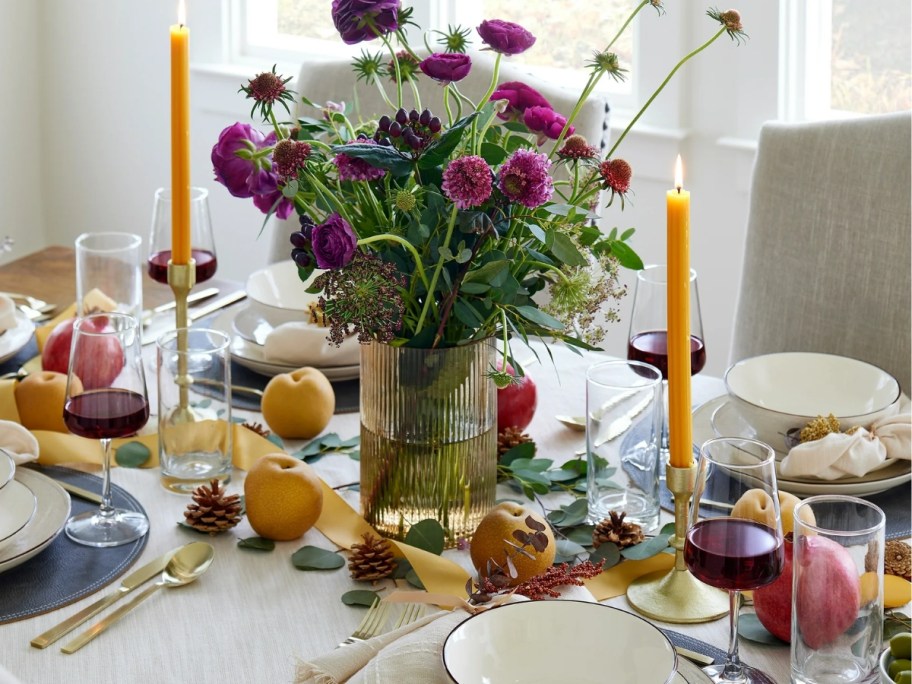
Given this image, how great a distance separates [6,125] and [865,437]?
3.25m

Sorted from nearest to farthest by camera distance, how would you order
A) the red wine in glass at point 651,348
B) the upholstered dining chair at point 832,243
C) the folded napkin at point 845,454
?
the folded napkin at point 845,454 → the red wine in glass at point 651,348 → the upholstered dining chair at point 832,243

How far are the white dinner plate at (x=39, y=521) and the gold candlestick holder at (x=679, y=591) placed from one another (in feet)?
1.80

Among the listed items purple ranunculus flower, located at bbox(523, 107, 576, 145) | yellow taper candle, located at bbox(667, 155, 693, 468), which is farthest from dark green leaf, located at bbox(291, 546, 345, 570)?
purple ranunculus flower, located at bbox(523, 107, 576, 145)

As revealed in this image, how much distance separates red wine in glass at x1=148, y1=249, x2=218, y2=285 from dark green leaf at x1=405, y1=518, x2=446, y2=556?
0.54 metres

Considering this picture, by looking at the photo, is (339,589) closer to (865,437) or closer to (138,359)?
(138,359)

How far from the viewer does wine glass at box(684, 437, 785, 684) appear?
84 centimetres

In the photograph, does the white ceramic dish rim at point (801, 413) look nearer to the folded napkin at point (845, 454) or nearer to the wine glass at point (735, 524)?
the folded napkin at point (845, 454)

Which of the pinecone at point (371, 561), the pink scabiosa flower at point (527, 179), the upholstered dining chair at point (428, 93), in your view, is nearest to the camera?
the pink scabiosa flower at point (527, 179)

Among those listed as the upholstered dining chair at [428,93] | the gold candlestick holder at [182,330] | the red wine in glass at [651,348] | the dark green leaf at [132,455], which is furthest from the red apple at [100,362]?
the upholstered dining chair at [428,93]

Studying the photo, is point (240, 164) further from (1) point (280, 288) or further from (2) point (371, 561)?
(1) point (280, 288)

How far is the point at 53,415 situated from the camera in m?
1.33

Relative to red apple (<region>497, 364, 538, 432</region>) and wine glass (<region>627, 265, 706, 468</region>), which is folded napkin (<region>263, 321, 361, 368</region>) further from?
wine glass (<region>627, 265, 706, 468</region>)

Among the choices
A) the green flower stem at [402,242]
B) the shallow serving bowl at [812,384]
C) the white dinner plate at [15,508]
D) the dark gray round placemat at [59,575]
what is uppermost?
the green flower stem at [402,242]

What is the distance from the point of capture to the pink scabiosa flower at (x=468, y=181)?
92cm
